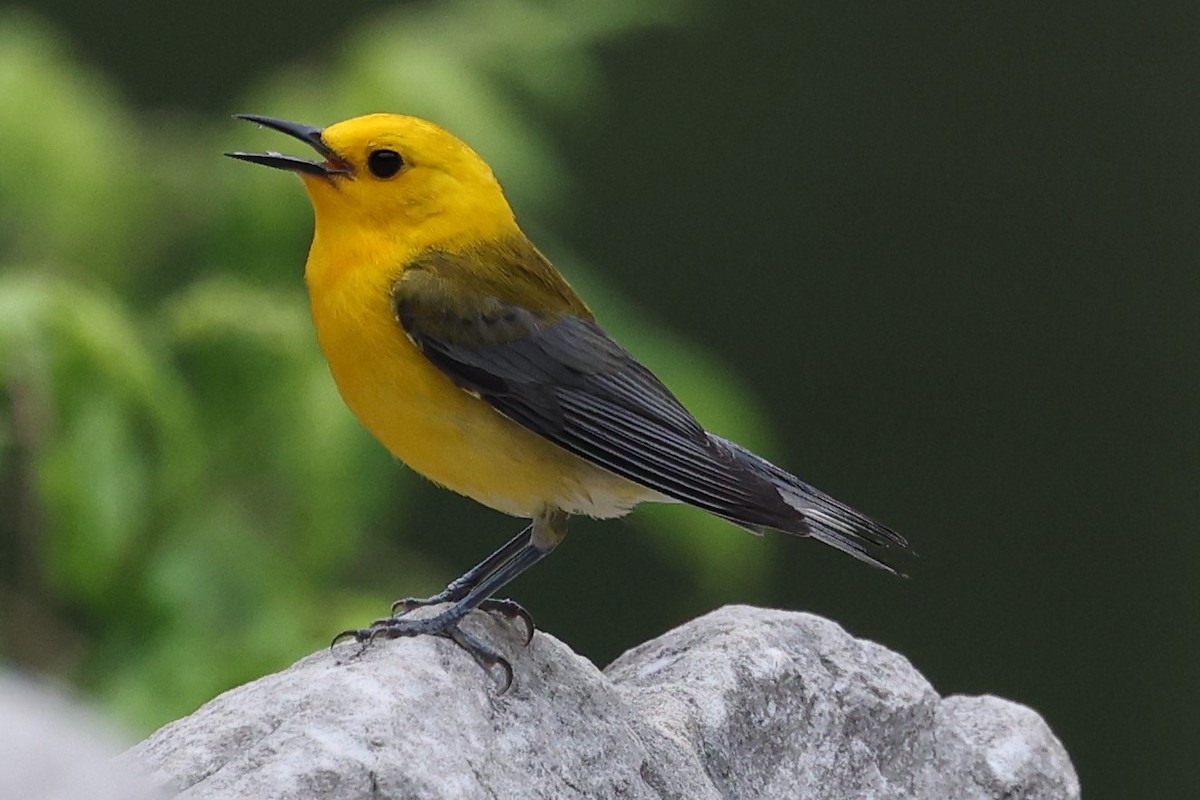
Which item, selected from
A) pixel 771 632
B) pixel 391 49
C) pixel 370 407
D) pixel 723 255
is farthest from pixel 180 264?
pixel 723 255

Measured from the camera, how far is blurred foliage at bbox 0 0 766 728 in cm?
333

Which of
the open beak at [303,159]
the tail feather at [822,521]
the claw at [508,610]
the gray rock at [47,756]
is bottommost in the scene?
the gray rock at [47,756]

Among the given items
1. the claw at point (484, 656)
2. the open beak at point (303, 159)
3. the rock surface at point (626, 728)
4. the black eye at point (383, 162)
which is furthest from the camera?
the black eye at point (383, 162)

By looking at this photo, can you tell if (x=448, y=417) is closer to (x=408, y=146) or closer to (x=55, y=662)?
(x=408, y=146)

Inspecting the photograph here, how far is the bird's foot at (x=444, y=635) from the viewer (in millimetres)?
2789

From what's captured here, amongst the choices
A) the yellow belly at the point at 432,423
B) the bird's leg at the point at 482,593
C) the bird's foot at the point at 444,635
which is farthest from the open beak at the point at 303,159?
the bird's foot at the point at 444,635

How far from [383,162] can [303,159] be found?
15 centimetres

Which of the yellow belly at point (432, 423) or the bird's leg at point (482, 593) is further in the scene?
the yellow belly at point (432, 423)

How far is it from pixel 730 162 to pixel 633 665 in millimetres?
5017

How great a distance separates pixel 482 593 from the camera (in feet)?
9.71

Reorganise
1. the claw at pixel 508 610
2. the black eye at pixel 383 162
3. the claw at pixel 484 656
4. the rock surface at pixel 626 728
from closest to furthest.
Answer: the rock surface at pixel 626 728, the claw at pixel 484 656, the claw at pixel 508 610, the black eye at pixel 383 162

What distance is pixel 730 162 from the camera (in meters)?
8.18

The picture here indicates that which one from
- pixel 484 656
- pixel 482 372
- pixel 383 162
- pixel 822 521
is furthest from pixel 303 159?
pixel 822 521

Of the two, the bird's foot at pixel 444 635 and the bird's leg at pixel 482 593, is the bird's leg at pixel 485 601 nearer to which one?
the bird's leg at pixel 482 593
